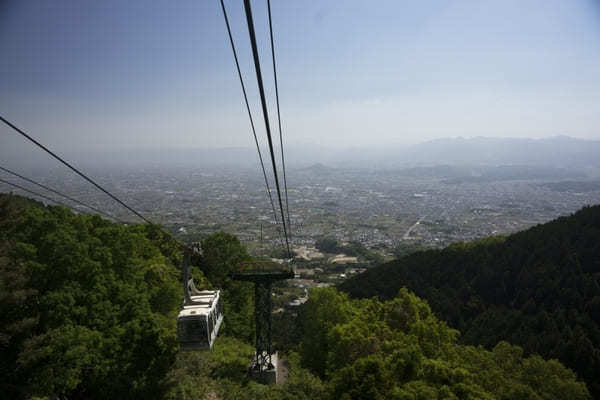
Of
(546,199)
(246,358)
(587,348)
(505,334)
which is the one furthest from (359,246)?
(546,199)

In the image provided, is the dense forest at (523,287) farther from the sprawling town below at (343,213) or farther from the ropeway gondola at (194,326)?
the sprawling town below at (343,213)

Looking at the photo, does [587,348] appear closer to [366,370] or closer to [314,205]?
[366,370]

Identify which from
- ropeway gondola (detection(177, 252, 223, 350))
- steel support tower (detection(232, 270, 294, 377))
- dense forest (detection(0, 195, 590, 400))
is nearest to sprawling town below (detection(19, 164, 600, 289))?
dense forest (detection(0, 195, 590, 400))

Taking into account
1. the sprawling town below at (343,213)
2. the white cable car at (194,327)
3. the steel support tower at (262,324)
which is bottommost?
the sprawling town below at (343,213)

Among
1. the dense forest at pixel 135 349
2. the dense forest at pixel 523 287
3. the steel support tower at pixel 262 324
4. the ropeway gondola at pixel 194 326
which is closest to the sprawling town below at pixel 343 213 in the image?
the dense forest at pixel 523 287

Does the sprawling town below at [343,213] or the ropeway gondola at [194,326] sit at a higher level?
the ropeway gondola at [194,326]

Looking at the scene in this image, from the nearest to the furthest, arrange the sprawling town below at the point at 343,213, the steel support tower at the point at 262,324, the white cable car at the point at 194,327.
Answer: the white cable car at the point at 194,327
the steel support tower at the point at 262,324
the sprawling town below at the point at 343,213

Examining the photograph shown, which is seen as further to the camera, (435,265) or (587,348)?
(435,265)
